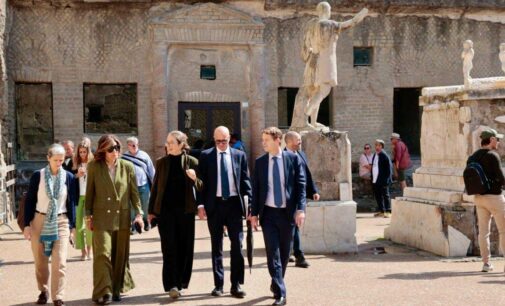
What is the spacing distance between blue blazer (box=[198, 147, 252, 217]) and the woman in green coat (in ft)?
2.30

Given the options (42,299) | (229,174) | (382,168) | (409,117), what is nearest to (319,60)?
(229,174)

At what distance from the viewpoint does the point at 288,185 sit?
7.07 meters

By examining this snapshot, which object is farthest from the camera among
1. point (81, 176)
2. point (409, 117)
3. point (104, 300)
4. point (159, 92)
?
point (409, 117)

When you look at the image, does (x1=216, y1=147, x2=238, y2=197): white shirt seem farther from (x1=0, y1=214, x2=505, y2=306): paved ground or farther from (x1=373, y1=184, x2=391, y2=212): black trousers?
(x1=373, y1=184, x2=391, y2=212): black trousers

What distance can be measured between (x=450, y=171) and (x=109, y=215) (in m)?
5.46

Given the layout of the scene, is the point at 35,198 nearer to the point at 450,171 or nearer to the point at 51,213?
the point at 51,213

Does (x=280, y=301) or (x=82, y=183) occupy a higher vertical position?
(x=82, y=183)

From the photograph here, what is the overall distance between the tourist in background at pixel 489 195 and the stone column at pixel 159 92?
971cm

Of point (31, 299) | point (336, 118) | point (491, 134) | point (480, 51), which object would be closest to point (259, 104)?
point (336, 118)

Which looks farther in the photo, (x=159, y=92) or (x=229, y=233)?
(x=159, y=92)

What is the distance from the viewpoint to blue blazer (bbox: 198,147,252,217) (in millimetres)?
7375

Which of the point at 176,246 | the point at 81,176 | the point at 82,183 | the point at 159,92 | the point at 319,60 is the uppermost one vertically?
the point at 319,60

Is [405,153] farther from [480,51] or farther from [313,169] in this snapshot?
[313,169]

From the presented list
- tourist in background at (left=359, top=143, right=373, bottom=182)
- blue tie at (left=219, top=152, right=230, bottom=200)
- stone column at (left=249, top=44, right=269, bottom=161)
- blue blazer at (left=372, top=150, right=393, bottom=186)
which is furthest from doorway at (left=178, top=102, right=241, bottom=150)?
blue tie at (left=219, top=152, right=230, bottom=200)
